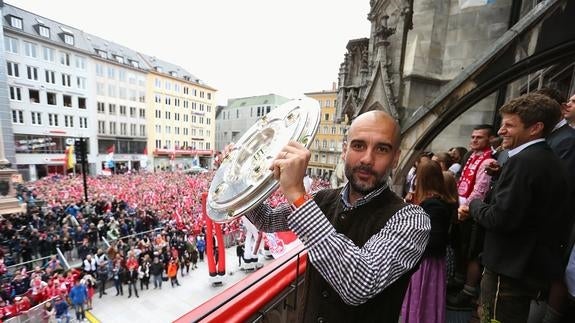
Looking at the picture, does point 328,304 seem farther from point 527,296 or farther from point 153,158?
point 153,158

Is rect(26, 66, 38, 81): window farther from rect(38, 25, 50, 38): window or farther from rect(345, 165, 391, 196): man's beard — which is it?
rect(345, 165, 391, 196): man's beard

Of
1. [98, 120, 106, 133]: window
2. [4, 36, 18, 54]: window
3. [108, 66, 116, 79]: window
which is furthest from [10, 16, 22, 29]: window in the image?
[98, 120, 106, 133]: window

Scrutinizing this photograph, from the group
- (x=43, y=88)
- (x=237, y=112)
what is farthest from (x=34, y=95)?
(x=237, y=112)

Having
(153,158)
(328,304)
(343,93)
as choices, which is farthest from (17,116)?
(328,304)

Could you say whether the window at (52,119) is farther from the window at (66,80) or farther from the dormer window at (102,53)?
the dormer window at (102,53)

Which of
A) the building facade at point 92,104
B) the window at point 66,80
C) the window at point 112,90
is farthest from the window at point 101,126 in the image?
the window at point 66,80

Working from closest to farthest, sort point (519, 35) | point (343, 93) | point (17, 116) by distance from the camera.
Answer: point (519, 35), point (343, 93), point (17, 116)

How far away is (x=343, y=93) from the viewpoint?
1071cm

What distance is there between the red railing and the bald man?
1.41 feet

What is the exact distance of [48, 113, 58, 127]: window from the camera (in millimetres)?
29750

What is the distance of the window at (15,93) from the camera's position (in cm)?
2687

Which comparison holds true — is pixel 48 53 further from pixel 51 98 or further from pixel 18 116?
pixel 18 116

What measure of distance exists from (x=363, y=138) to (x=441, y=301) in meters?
2.17

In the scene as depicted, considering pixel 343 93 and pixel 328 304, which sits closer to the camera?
pixel 328 304
